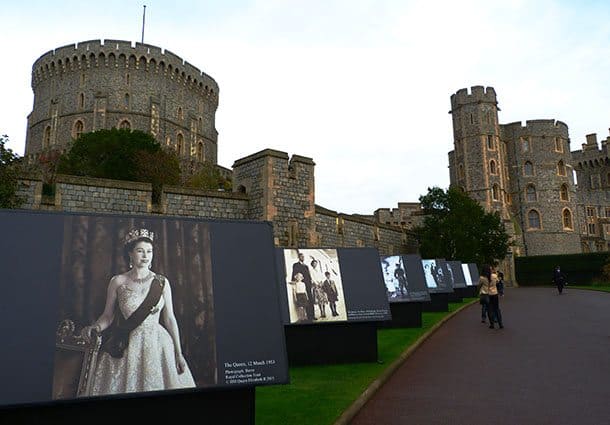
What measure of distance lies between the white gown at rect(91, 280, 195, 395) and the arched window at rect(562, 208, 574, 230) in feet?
189

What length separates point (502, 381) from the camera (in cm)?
618

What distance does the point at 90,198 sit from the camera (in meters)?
12.8

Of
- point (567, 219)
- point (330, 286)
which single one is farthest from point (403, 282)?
point (567, 219)

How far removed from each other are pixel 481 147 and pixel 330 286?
46.2 m

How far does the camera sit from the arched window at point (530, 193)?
5369 cm

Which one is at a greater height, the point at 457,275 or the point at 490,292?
the point at 457,275

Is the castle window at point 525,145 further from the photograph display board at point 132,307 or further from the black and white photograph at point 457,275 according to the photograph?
the photograph display board at point 132,307

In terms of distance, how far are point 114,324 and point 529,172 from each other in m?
57.6

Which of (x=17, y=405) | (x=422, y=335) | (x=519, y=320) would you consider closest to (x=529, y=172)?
(x=519, y=320)

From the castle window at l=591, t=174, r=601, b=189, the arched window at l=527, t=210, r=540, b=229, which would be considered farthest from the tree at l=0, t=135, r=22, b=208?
the castle window at l=591, t=174, r=601, b=189

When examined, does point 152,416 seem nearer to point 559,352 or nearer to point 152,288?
point 152,288

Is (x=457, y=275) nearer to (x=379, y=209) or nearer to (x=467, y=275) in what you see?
(x=467, y=275)

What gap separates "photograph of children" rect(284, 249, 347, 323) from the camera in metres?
7.27

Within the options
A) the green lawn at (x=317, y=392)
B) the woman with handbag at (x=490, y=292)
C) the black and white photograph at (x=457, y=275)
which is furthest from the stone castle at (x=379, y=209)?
the green lawn at (x=317, y=392)
